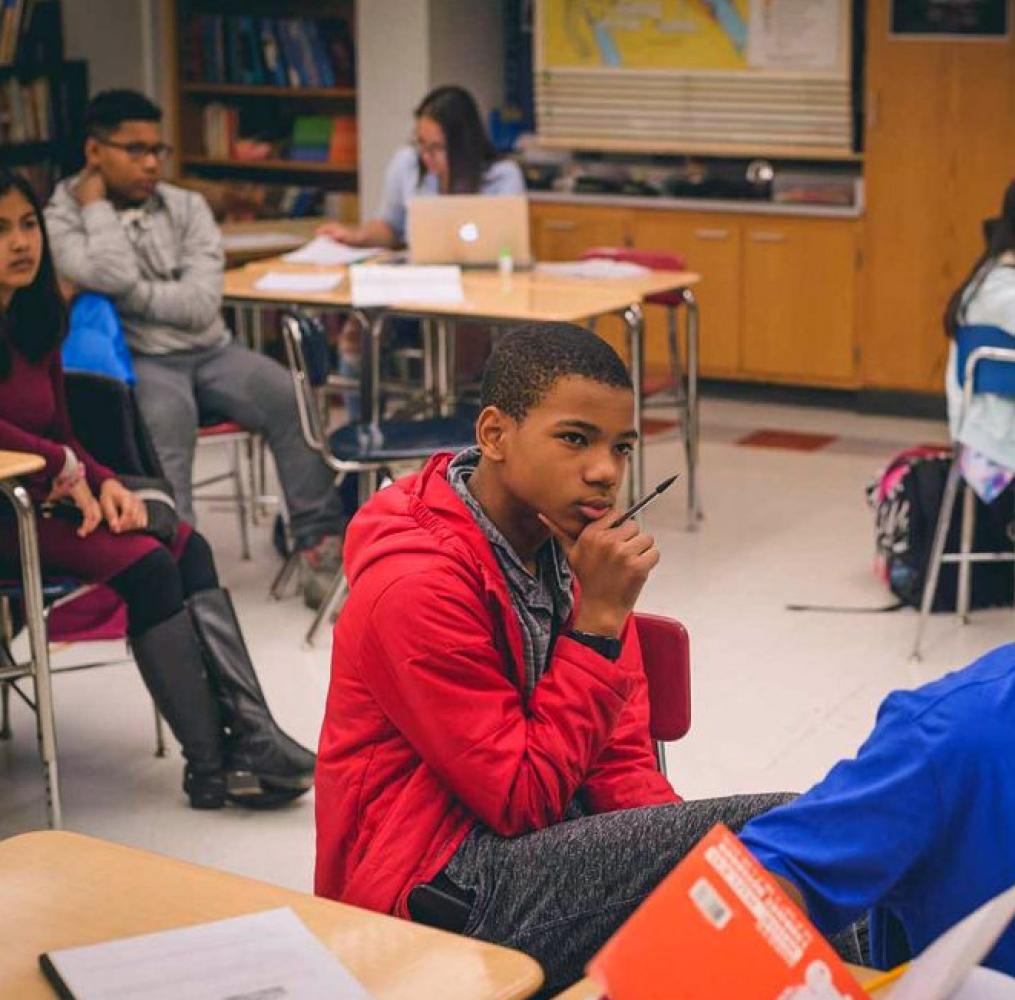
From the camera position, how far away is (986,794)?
143 centimetres

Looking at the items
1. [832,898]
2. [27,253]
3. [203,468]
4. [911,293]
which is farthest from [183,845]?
[911,293]

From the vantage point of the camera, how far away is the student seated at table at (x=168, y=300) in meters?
4.85

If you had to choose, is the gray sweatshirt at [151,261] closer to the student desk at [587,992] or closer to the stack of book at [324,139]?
the stack of book at [324,139]

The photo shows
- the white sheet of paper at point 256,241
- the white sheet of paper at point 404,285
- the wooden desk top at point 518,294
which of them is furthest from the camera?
the white sheet of paper at point 256,241

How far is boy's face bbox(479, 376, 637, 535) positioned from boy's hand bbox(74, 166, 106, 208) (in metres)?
3.17

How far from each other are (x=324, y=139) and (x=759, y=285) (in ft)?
6.60

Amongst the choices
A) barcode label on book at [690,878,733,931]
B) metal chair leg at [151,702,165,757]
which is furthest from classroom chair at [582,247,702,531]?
barcode label on book at [690,878,733,931]

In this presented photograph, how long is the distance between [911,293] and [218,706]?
4258mm

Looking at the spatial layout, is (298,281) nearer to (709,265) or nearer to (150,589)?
(150,589)

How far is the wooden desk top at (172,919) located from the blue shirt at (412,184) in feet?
15.0

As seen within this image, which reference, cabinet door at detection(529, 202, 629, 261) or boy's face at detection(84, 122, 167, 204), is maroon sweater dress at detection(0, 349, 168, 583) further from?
cabinet door at detection(529, 202, 629, 261)

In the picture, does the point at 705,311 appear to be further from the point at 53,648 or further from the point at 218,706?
the point at 218,706

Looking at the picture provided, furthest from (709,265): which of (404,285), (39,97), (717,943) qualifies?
(717,943)

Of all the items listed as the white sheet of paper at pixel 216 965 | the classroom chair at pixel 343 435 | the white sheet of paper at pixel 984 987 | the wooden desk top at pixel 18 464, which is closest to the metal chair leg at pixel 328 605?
the classroom chair at pixel 343 435
